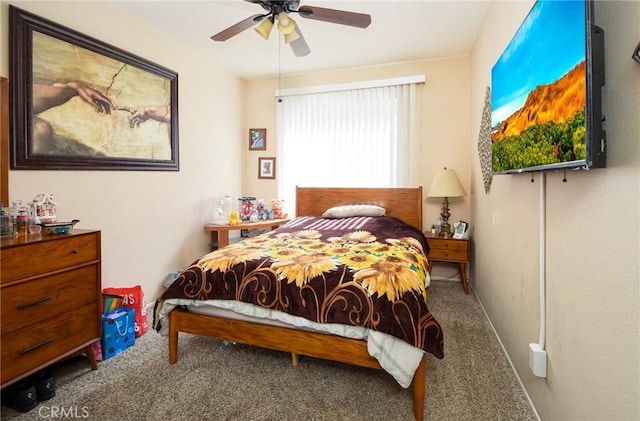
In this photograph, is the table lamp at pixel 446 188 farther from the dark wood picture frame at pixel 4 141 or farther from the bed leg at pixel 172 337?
the dark wood picture frame at pixel 4 141

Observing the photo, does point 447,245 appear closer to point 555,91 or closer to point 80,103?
point 555,91

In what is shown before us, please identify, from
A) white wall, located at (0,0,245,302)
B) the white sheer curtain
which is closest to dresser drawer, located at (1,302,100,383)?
white wall, located at (0,0,245,302)

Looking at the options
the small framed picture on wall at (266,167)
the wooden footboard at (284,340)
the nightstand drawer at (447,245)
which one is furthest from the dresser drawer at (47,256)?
the nightstand drawer at (447,245)

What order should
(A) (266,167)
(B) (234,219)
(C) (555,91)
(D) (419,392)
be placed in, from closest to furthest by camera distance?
(C) (555,91) → (D) (419,392) → (B) (234,219) → (A) (266,167)

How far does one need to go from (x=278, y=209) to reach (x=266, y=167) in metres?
0.65

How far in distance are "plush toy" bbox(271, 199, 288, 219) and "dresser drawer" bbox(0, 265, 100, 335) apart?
234 centimetres

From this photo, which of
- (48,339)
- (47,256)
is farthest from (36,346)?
(47,256)

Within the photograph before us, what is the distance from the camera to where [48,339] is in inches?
65.9

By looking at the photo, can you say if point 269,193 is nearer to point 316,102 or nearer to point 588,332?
point 316,102

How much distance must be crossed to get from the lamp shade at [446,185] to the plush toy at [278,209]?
1.84m

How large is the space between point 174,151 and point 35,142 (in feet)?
3.91

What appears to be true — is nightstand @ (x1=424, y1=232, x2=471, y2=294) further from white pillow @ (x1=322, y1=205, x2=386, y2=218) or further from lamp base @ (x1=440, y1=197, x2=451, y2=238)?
white pillow @ (x1=322, y1=205, x2=386, y2=218)

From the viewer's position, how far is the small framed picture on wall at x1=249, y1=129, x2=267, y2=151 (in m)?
4.36

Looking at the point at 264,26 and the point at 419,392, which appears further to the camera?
the point at 264,26
